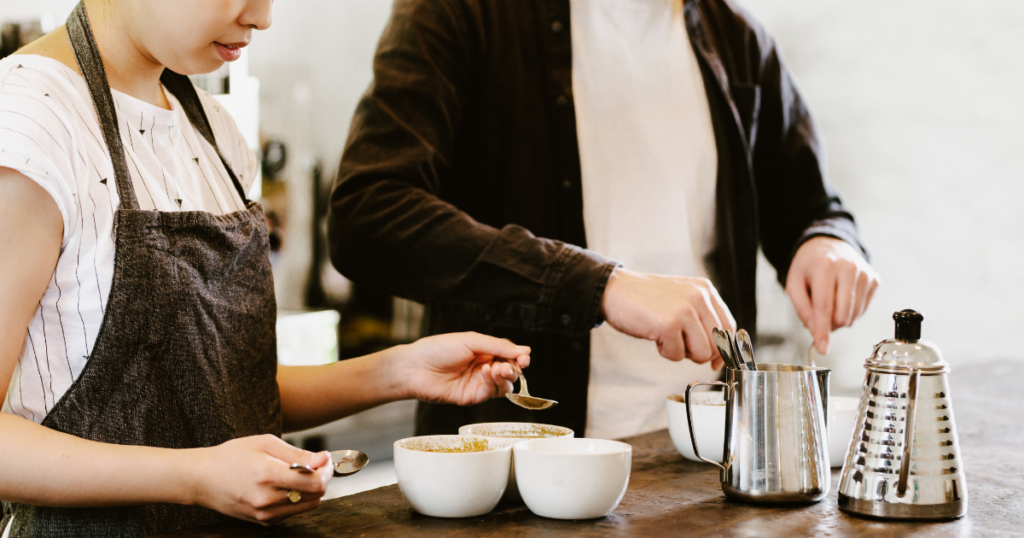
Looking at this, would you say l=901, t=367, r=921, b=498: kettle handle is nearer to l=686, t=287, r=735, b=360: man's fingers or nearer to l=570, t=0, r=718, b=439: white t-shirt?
→ l=686, t=287, r=735, b=360: man's fingers

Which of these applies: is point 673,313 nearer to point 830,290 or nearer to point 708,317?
point 708,317

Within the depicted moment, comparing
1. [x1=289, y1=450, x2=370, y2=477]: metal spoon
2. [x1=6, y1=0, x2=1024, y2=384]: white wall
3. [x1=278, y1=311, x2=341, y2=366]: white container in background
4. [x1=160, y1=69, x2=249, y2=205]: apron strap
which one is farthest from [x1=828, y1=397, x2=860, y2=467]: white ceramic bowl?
[x1=6, y1=0, x2=1024, y2=384]: white wall

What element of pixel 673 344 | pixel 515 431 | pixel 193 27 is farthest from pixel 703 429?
pixel 193 27

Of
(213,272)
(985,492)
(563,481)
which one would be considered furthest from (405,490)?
(985,492)

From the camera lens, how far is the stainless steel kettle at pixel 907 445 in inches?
38.3

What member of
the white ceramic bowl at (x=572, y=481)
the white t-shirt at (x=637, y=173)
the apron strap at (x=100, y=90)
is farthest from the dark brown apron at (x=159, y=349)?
the white t-shirt at (x=637, y=173)

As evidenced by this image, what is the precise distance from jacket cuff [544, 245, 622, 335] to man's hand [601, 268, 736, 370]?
0.10 feet

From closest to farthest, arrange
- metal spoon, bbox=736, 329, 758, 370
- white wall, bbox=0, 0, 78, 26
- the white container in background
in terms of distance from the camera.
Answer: metal spoon, bbox=736, 329, 758, 370
white wall, bbox=0, 0, 78, 26
the white container in background

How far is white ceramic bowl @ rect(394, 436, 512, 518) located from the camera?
94cm

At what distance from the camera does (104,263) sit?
3.20 ft

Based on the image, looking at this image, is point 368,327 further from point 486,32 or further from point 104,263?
point 104,263

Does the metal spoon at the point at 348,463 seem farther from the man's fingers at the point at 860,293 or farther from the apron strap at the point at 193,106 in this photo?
the man's fingers at the point at 860,293

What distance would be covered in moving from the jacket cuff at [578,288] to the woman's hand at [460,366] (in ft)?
0.54

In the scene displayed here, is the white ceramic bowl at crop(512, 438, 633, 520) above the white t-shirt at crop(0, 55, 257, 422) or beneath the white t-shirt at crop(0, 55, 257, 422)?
beneath
